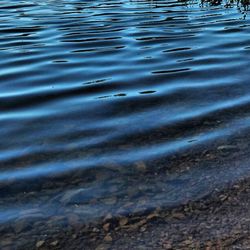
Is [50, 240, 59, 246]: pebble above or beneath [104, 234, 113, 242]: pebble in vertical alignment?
above

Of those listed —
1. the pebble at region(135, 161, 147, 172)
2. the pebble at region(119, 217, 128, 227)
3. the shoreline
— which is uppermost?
the pebble at region(135, 161, 147, 172)

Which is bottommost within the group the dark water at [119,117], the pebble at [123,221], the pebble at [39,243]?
the pebble at [123,221]

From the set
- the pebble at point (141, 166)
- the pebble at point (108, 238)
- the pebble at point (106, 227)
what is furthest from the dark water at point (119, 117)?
the pebble at point (108, 238)

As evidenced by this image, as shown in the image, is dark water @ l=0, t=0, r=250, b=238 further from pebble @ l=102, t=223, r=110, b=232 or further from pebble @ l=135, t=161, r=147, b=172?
pebble @ l=102, t=223, r=110, b=232

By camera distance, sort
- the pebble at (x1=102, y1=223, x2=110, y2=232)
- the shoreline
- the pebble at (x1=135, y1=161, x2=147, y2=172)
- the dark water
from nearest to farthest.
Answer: the shoreline, the pebble at (x1=102, y1=223, x2=110, y2=232), the dark water, the pebble at (x1=135, y1=161, x2=147, y2=172)

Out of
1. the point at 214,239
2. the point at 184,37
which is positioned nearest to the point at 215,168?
the point at 214,239

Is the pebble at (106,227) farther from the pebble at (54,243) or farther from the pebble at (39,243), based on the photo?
the pebble at (39,243)

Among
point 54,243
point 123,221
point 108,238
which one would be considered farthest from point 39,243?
point 123,221

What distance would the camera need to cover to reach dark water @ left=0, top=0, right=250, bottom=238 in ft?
15.7

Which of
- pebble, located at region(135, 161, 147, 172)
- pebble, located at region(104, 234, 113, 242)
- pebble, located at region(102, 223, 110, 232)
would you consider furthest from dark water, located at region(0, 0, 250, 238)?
pebble, located at region(104, 234, 113, 242)

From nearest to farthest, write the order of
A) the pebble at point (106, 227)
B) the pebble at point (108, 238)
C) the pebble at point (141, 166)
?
the pebble at point (108, 238) < the pebble at point (106, 227) < the pebble at point (141, 166)

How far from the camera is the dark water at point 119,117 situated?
4789 mm

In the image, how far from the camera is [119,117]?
22.2 ft

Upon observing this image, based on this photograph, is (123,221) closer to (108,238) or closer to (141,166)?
(108,238)
